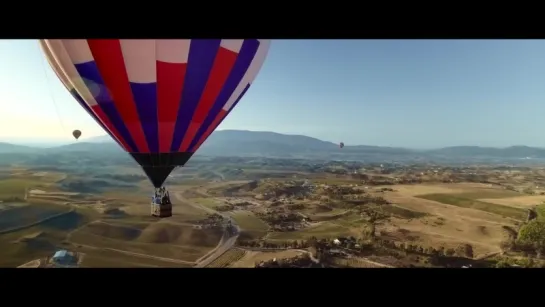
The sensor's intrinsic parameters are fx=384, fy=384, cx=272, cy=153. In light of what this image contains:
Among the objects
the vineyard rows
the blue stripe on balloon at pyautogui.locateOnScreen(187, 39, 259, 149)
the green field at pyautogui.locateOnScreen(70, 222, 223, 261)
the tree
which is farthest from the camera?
the green field at pyautogui.locateOnScreen(70, 222, 223, 261)

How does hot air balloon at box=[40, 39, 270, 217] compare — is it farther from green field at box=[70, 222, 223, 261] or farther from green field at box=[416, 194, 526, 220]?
green field at box=[416, 194, 526, 220]

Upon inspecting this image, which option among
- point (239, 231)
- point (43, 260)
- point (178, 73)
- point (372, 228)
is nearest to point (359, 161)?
point (372, 228)

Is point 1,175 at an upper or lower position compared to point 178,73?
lower

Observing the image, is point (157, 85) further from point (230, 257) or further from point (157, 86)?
point (230, 257)

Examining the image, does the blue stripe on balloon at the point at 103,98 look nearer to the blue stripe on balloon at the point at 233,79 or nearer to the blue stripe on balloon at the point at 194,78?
the blue stripe on balloon at the point at 194,78

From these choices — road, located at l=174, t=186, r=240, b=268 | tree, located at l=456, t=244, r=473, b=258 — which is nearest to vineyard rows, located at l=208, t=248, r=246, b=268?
road, located at l=174, t=186, r=240, b=268
